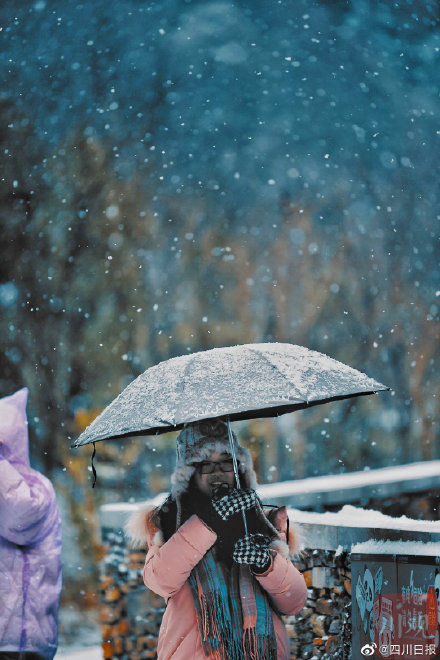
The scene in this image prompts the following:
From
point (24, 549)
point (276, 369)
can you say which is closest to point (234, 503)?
point (276, 369)

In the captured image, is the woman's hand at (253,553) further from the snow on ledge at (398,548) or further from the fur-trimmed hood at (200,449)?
the snow on ledge at (398,548)

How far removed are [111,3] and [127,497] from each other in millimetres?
6278

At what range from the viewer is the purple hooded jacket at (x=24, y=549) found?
3.21 meters

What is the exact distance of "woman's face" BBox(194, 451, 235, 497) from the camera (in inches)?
94.7

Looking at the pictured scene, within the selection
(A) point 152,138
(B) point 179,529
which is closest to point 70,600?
(A) point 152,138

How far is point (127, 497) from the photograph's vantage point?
989 cm

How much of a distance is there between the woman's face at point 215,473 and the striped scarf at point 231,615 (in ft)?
0.74

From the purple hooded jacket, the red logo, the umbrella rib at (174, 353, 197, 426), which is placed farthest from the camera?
the purple hooded jacket

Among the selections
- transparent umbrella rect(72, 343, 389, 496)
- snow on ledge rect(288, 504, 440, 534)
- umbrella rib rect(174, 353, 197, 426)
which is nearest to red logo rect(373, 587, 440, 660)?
snow on ledge rect(288, 504, 440, 534)

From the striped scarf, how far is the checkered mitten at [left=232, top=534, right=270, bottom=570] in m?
0.12

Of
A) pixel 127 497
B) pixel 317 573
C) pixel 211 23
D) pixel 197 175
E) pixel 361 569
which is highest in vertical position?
pixel 211 23

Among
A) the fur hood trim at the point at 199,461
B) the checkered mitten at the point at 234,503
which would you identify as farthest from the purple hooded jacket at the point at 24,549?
the checkered mitten at the point at 234,503

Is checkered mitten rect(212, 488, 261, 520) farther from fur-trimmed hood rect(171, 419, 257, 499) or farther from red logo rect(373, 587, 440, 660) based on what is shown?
red logo rect(373, 587, 440, 660)

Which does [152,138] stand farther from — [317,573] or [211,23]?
[317,573]
